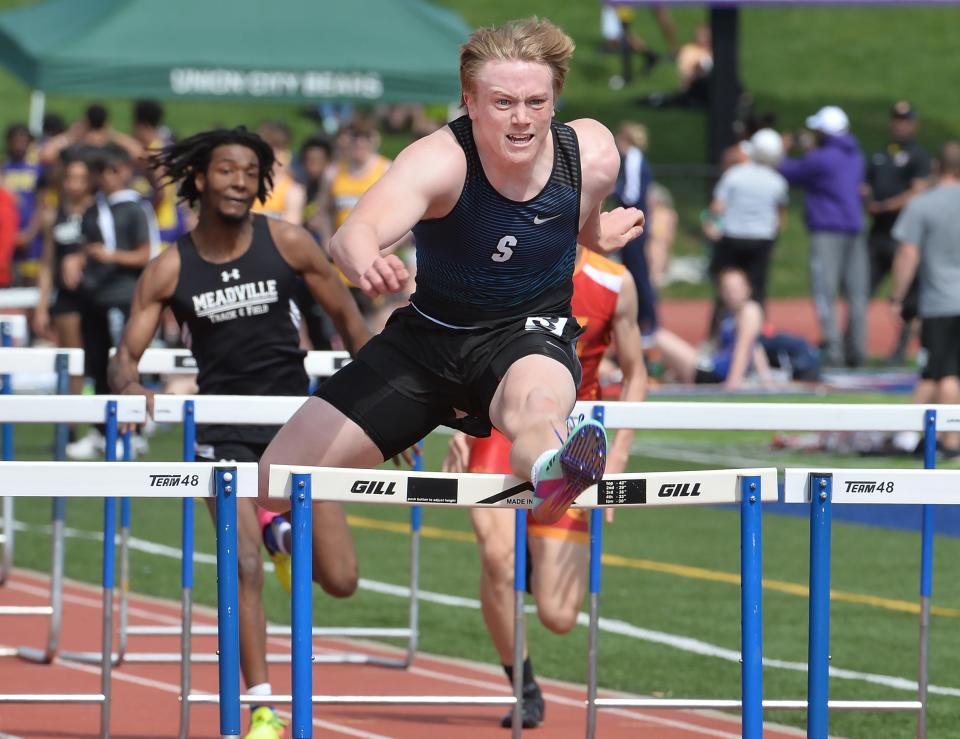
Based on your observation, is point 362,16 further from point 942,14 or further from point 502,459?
point 942,14

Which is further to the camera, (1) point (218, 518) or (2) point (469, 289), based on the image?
(2) point (469, 289)

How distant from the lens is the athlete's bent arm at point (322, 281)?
7.28m

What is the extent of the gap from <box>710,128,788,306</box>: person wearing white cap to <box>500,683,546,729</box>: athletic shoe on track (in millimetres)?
12161

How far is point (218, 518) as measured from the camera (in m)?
4.79

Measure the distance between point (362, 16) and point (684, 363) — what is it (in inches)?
220

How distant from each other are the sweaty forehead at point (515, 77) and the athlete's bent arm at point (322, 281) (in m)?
2.06

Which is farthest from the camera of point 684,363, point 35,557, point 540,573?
point 684,363

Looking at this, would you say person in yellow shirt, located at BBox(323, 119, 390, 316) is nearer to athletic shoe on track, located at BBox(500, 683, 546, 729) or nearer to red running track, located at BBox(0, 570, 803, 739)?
red running track, located at BBox(0, 570, 803, 739)

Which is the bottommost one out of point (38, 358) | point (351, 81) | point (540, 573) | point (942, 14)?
point (540, 573)

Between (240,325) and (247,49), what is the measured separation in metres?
12.9

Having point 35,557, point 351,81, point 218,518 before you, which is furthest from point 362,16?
point 218,518

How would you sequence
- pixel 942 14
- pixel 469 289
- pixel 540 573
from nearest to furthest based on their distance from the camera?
pixel 469 289
pixel 540 573
pixel 942 14

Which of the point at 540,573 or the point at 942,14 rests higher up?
the point at 942,14

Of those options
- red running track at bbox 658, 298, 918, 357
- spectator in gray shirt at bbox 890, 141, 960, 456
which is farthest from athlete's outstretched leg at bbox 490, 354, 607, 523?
red running track at bbox 658, 298, 918, 357
